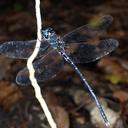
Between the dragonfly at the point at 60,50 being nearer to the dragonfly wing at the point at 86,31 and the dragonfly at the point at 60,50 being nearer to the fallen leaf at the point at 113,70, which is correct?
the dragonfly wing at the point at 86,31

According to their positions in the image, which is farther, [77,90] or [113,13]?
[113,13]

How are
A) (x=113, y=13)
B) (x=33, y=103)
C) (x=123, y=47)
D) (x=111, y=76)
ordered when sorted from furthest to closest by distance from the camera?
(x=113, y=13), (x=123, y=47), (x=111, y=76), (x=33, y=103)

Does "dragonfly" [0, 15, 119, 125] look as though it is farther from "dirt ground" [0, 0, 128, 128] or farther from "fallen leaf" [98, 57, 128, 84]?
"fallen leaf" [98, 57, 128, 84]

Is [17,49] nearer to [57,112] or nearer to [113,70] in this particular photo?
[57,112]

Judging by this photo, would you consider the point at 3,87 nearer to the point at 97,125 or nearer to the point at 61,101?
the point at 61,101

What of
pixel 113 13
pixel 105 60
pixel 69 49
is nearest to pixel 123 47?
pixel 105 60

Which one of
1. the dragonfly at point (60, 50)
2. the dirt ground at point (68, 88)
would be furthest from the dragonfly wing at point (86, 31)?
the dirt ground at point (68, 88)

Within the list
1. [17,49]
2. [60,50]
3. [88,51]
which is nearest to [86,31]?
[88,51]
